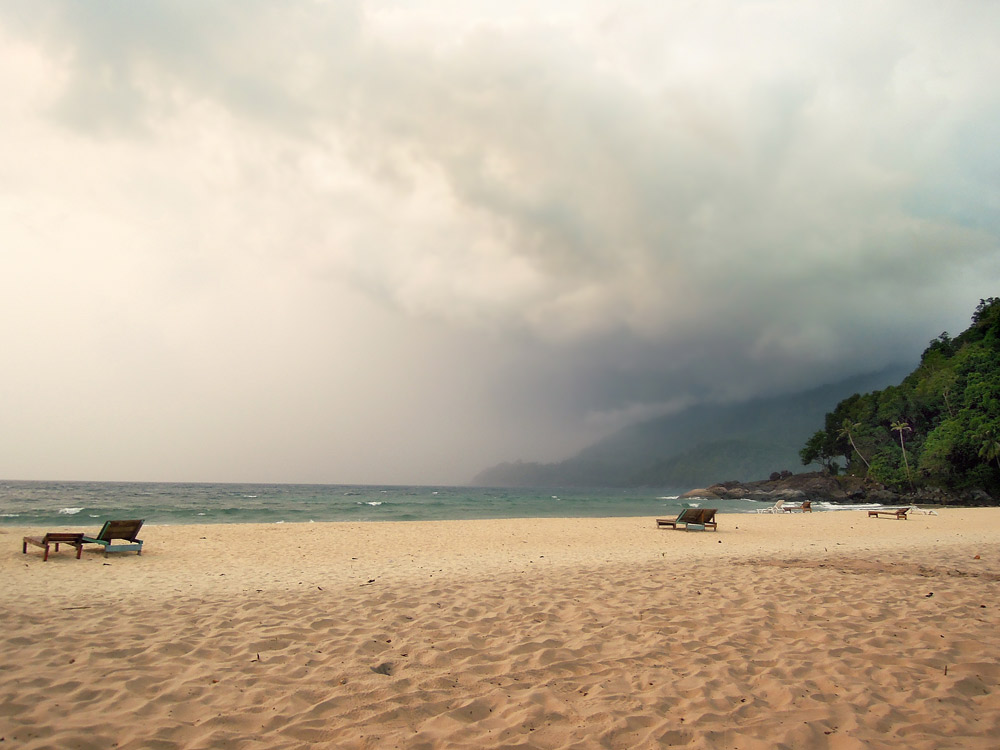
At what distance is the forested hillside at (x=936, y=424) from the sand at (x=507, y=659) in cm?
6638

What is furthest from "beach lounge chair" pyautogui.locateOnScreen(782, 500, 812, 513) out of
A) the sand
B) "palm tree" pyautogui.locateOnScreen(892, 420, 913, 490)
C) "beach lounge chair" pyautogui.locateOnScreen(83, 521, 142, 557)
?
"beach lounge chair" pyautogui.locateOnScreen(83, 521, 142, 557)

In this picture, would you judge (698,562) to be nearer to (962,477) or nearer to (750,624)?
(750,624)

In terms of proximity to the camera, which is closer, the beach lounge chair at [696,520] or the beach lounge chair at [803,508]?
the beach lounge chair at [696,520]

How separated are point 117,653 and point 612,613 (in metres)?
5.70

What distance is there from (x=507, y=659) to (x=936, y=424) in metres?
88.9

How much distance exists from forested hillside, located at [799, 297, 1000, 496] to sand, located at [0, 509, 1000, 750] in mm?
66379

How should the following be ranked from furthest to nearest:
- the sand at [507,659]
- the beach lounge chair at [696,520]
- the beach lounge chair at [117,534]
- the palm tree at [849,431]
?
the palm tree at [849,431]
the beach lounge chair at [696,520]
the beach lounge chair at [117,534]
the sand at [507,659]

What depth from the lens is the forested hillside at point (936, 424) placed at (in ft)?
190

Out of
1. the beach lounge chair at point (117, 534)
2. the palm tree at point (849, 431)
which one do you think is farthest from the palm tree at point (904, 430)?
the beach lounge chair at point (117, 534)

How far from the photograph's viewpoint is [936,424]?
7038 centimetres

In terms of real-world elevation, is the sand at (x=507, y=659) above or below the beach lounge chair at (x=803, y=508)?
above

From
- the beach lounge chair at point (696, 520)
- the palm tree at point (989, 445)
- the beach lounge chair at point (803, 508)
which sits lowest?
the beach lounge chair at point (803, 508)

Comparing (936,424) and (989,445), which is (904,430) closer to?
(936,424)

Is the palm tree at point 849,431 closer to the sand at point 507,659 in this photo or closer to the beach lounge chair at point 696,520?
the beach lounge chair at point 696,520
